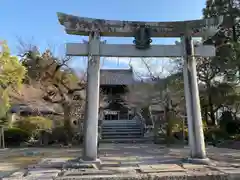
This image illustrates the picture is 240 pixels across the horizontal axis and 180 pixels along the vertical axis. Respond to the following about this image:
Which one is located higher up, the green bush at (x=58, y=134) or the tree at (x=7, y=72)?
the tree at (x=7, y=72)

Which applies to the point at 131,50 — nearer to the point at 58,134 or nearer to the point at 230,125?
the point at 58,134

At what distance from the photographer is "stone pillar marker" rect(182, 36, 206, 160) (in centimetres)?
635

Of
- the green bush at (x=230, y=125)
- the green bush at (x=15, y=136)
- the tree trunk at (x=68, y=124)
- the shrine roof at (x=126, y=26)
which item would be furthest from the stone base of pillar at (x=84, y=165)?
the green bush at (x=230, y=125)

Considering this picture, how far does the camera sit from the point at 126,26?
685cm

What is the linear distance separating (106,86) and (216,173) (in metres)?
19.3

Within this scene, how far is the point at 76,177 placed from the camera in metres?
4.78

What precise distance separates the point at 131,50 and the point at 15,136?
34.1 feet

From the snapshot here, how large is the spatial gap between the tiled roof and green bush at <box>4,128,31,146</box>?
35.1ft

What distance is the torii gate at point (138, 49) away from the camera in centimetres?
628

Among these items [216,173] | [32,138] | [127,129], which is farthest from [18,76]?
[216,173]

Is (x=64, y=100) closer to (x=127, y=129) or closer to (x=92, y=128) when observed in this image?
(x=127, y=129)

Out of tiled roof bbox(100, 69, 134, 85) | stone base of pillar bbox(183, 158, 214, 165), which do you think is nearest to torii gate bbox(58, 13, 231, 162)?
stone base of pillar bbox(183, 158, 214, 165)

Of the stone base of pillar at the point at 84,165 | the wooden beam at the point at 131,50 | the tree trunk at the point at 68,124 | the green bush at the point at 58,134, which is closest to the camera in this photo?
the stone base of pillar at the point at 84,165

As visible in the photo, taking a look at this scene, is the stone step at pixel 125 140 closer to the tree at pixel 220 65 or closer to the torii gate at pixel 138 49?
the tree at pixel 220 65
